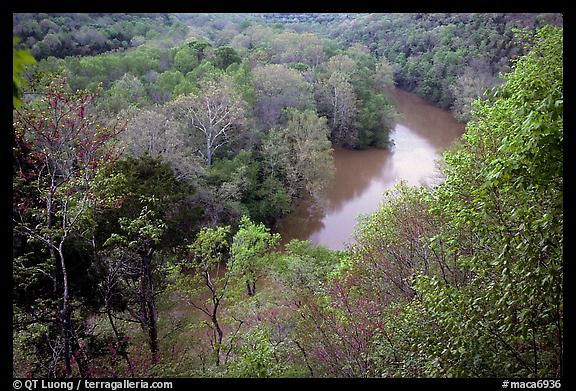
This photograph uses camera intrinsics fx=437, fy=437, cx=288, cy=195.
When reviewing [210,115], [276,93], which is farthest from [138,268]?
[276,93]

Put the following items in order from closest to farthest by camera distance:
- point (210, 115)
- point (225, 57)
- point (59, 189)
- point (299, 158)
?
point (59, 189) → point (210, 115) → point (299, 158) → point (225, 57)

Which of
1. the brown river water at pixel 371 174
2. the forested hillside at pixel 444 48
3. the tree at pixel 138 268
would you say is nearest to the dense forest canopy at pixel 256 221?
the tree at pixel 138 268

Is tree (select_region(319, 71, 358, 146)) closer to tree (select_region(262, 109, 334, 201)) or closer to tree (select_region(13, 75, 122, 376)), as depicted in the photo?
tree (select_region(262, 109, 334, 201))

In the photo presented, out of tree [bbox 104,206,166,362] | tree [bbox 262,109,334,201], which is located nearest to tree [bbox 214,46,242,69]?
tree [bbox 262,109,334,201]

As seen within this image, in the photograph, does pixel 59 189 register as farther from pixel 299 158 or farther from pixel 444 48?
pixel 444 48

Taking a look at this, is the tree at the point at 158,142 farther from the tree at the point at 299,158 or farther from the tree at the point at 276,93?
the tree at the point at 276,93
